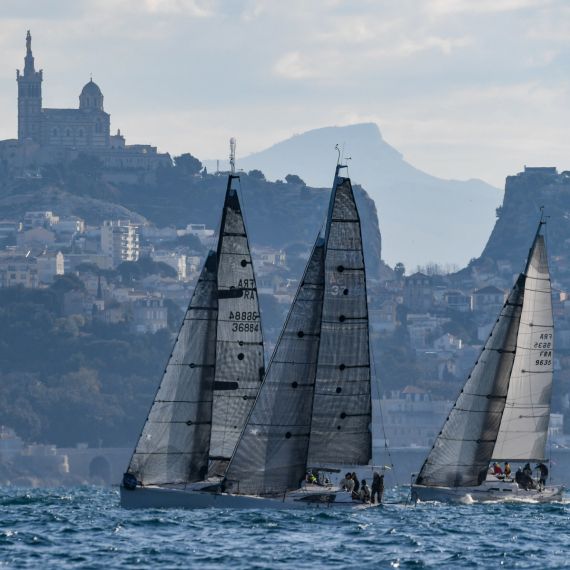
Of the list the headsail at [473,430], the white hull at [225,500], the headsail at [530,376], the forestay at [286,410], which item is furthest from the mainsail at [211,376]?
the headsail at [530,376]

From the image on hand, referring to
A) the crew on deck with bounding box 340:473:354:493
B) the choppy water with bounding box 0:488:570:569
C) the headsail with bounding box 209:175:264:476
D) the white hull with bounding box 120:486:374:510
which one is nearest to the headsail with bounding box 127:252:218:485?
the headsail with bounding box 209:175:264:476

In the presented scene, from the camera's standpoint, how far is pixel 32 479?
606 feet

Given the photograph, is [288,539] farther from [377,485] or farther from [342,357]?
[377,485]

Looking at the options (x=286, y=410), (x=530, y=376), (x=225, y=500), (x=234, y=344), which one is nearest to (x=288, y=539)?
(x=225, y=500)

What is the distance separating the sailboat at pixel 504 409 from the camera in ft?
190

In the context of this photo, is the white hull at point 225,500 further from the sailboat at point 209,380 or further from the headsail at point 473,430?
the headsail at point 473,430

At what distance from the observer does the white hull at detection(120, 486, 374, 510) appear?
5072cm

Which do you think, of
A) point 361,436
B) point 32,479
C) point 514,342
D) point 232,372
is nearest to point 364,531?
point 361,436

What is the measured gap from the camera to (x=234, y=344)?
5372cm

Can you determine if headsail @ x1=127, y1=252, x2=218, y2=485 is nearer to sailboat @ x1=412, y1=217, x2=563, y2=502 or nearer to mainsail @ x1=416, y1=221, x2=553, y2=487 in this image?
sailboat @ x1=412, y1=217, x2=563, y2=502

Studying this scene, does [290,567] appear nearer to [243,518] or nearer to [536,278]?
[243,518]

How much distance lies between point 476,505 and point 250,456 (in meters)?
9.33

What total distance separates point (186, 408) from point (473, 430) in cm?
845

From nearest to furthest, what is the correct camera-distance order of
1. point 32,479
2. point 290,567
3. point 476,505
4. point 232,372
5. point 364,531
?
point 290,567 < point 364,531 < point 232,372 < point 476,505 < point 32,479
